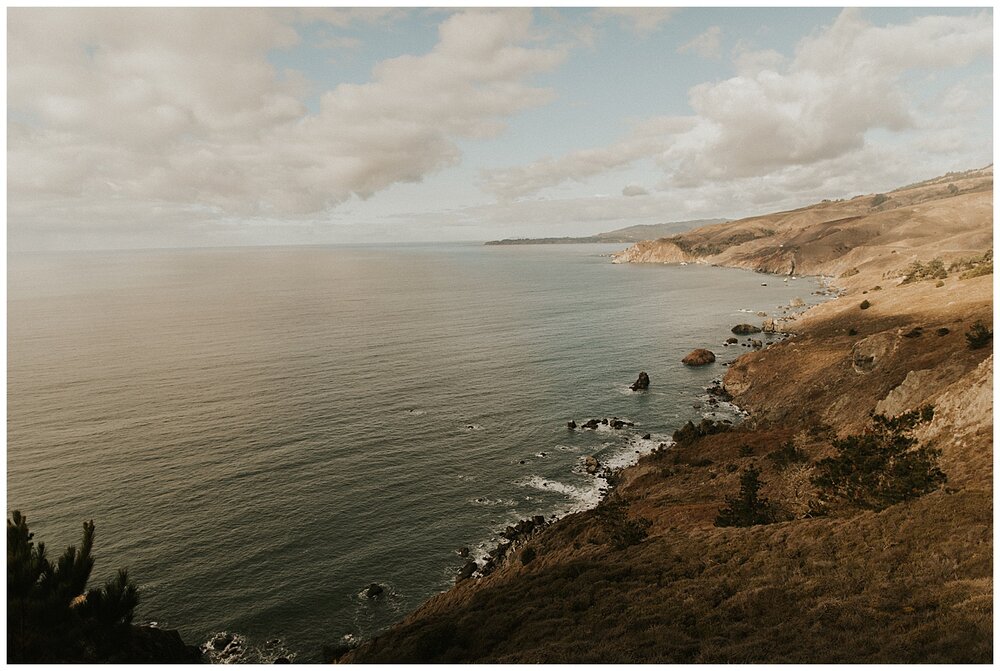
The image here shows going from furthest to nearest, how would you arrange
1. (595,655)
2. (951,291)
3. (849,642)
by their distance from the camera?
(951,291) < (595,655) < (849,642)

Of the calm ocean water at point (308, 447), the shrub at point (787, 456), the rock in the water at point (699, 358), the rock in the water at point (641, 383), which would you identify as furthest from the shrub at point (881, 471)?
the rock in the water at point (699, 358)

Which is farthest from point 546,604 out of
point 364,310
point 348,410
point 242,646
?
point 364,310

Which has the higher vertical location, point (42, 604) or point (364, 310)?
point (364, 310)

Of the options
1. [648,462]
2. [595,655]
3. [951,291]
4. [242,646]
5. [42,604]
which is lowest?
[242,646]

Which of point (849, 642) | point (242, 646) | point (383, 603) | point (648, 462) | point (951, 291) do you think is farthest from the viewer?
point (951, 291)

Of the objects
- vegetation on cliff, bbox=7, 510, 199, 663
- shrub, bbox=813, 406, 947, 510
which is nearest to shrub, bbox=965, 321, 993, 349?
shrub, bbox=813, 406, 947, 510

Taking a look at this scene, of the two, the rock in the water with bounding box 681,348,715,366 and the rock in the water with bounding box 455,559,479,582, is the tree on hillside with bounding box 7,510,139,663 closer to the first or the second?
the rock in the water with bounding box 455,559,479,582

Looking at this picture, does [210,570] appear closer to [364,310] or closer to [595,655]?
[595,655]

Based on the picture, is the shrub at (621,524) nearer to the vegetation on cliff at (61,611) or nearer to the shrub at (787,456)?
the shrub at (787,456)
